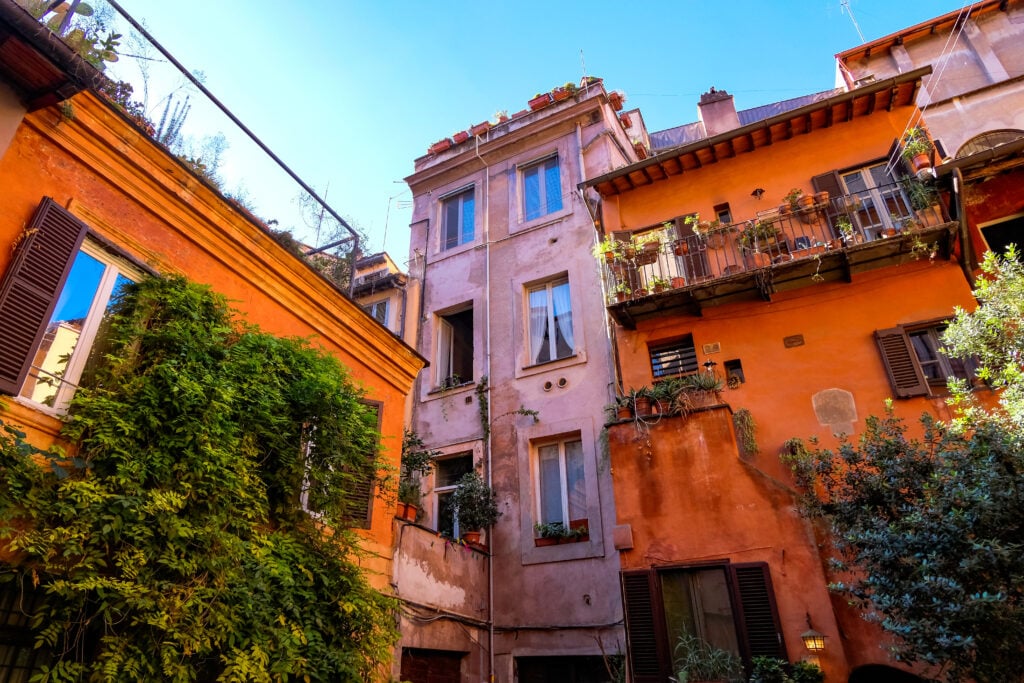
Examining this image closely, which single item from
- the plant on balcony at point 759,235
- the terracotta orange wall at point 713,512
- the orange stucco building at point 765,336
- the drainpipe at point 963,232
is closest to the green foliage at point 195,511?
the terracotta orange wall at point 713,512

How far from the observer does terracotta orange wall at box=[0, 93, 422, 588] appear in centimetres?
551

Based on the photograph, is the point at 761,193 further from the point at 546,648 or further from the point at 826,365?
the point at 546,648

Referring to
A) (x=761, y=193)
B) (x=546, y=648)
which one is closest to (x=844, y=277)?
(x=761, y=193)

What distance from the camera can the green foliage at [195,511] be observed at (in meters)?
4.78

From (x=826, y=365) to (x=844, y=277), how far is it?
158 centimetres

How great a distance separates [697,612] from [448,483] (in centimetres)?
595

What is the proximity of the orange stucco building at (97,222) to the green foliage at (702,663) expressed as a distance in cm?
402

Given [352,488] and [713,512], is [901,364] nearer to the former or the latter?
[713,512]

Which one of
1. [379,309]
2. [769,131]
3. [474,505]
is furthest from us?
[379,309]

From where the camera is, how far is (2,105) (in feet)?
17.4

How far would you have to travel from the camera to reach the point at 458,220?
16.4 metres

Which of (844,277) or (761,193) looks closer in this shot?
(844,277)

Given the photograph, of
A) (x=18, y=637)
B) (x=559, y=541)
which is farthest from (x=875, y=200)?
(x=18, y=637)

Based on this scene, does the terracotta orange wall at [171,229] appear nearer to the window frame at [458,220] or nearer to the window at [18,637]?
the window at [18,637]
